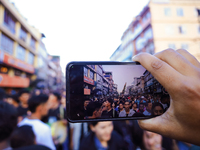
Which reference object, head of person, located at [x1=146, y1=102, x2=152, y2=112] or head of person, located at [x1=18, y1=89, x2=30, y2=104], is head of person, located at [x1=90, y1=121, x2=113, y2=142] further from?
head of person, located at [x1=18, y1=89, x2=30, y2=104]

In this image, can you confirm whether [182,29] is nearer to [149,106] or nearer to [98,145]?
[98,145]

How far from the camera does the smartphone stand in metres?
0.86

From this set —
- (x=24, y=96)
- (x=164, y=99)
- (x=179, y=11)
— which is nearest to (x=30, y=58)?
(x=24, y=96)

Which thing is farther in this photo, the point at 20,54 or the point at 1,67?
the point at 20,54

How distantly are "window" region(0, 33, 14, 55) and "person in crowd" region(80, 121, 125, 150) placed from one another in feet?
Answer: 46.2

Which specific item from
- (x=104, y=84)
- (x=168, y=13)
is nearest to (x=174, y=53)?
(x=104, y=84)

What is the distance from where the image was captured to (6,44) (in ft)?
41.6

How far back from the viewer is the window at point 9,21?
1262cm

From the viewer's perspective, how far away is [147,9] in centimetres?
1561

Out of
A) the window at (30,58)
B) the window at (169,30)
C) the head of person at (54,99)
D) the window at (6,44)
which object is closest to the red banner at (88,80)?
the head of person at (54,99)

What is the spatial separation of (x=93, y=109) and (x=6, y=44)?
15.8 meters

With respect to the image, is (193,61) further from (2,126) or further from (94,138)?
(2,126)

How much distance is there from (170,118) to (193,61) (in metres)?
0.37

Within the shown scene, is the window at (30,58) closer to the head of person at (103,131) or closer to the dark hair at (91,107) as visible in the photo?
the head of person at (103,131)
